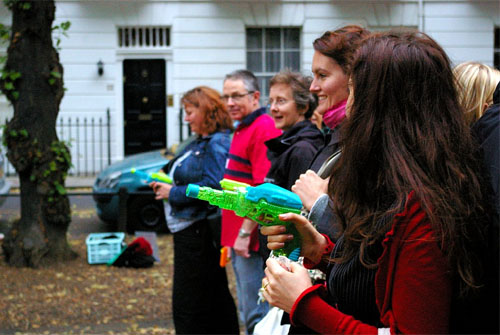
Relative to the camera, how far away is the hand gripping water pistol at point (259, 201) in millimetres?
1936

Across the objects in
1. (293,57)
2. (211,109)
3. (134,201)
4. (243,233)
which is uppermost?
(293,57)

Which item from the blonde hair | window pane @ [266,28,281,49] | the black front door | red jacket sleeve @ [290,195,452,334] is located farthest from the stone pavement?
red jacket sleeve @ [290,195,452,334]

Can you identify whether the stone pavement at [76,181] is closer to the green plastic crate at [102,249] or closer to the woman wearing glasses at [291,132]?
the green plastic crate at [102,249]

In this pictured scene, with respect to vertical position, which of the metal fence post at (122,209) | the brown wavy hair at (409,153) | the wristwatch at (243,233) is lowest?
the metal fence post at (122,209)

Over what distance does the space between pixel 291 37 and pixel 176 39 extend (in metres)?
3.16

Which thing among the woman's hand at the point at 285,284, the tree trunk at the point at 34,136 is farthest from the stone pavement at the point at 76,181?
the woman's hand at the point at 285,284

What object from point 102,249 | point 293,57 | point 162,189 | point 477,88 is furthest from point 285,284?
point 293,57

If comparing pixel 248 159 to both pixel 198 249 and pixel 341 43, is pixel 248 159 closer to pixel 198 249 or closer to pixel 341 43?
pixel 198 249

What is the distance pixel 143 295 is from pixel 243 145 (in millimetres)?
2607

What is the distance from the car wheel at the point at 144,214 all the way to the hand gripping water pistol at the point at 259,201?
268 inches

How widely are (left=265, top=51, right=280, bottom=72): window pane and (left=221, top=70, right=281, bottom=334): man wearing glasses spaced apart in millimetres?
12354

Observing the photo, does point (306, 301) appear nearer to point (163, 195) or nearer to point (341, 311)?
point (341, 311)

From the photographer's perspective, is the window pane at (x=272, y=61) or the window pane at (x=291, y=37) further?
the window pane at (x=272, y=61)

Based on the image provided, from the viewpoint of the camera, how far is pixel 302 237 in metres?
2.10
